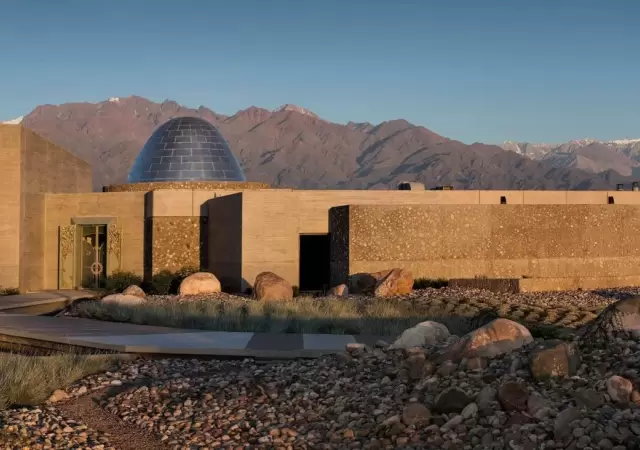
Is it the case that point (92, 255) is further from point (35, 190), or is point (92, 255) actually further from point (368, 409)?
point (368, 409)

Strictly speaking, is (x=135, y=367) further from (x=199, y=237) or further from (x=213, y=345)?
(x=199, y=237)

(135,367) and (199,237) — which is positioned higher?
(199,237)

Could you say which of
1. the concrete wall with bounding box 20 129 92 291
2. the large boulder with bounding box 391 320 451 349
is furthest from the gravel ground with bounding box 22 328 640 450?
the concrete wall with bounding box 20 129 92 291

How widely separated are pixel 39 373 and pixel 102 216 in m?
18.8

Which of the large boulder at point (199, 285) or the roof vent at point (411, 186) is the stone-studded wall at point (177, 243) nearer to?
the large boulder at point (199, 285)

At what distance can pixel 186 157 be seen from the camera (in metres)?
31.4

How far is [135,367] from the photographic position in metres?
10.9

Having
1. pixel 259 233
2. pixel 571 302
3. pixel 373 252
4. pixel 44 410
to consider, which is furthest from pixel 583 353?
pixel 259 233

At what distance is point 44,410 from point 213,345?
423cm

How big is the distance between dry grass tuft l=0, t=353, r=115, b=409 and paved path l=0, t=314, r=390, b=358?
1.18m

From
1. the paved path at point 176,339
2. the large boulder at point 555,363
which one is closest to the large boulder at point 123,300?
the paved path at point 176,339

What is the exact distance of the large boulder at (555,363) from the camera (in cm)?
750

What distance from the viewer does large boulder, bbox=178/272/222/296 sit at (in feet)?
75.8

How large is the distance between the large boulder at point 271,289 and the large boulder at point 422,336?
1033 centimetres
